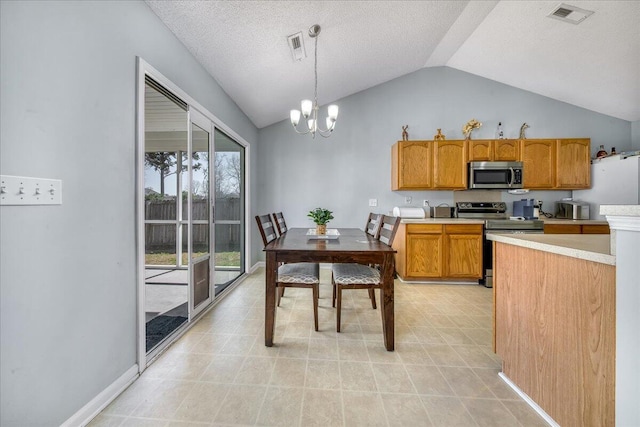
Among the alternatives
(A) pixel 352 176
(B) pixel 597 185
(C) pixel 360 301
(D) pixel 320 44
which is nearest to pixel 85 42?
(D) pixel 320 44

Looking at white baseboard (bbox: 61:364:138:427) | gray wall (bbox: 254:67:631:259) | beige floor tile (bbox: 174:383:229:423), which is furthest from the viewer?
A: gray wall (bbox: 254:67:631:259)

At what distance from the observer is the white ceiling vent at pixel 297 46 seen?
243cm

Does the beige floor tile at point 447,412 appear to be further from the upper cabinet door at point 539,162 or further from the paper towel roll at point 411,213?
the upper cabinet door at point 539,162

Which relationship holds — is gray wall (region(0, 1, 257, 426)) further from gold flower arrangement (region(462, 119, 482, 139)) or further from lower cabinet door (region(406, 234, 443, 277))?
gold flower arrangement (region(462, 119, 482, 139))

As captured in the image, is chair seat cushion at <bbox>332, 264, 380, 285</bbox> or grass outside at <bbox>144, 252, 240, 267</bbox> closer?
chair seat cushion at <bbox>332, 264, 380, 285</bbox>

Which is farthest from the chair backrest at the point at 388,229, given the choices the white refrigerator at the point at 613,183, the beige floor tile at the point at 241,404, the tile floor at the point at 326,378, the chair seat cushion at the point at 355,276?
the white refrigerator at the point at 613,183

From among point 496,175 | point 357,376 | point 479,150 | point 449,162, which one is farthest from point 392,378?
point 479,150

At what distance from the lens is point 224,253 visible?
3.32 metres

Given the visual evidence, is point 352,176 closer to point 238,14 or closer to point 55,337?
point 238,14

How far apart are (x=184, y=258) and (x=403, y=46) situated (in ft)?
15.2

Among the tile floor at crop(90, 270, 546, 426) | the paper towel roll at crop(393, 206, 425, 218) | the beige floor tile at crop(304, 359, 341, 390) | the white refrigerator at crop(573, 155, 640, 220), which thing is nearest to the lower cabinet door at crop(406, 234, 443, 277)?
the paper towel roll at crop(393, 206, 425, 218)

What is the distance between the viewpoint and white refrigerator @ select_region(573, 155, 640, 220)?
10.5 ft

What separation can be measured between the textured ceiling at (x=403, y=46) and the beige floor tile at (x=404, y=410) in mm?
2771

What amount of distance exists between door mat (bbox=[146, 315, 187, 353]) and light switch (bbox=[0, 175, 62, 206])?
1.31 meters
